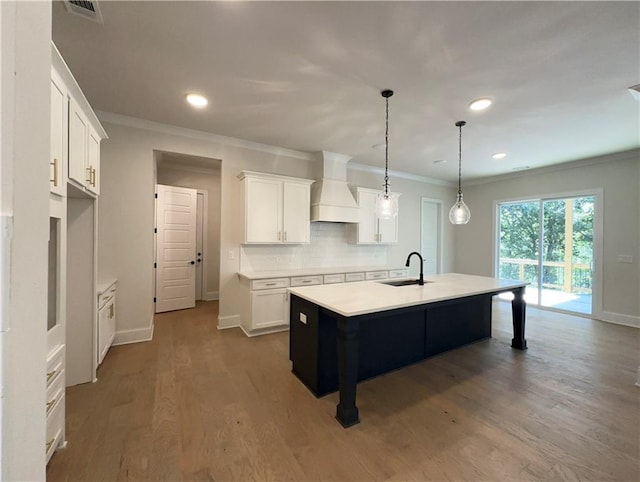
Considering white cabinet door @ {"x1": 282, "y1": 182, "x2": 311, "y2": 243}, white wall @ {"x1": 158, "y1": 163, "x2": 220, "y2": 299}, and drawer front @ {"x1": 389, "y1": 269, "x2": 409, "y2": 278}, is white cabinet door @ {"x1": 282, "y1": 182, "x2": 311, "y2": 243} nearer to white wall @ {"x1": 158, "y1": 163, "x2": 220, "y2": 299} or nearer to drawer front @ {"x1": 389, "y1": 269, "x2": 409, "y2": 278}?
drawer front @ {"x1": 389, "y1": 269, "x2": 409, "y2": 278}

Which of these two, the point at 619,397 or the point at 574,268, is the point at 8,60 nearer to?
the point at 619,397

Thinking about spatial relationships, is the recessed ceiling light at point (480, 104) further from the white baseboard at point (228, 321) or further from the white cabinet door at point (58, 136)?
the white baseboard at point (228, 321)

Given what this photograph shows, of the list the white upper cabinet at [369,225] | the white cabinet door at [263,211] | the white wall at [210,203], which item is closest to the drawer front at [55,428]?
the white cabinet door at [263,211]

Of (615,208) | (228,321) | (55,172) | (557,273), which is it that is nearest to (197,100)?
(55,172)

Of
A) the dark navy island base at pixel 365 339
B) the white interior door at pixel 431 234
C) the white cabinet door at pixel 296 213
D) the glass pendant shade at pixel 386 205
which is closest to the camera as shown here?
the dark navy island base at pixel 365 339

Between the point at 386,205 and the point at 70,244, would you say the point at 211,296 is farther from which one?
the point at 386,205

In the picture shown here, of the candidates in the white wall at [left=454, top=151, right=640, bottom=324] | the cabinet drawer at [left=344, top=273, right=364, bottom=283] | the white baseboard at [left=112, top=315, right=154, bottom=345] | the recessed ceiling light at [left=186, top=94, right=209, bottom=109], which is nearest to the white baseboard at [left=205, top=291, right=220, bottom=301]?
the white baseboard at [left=112, top=315, right=154, bottom=345]

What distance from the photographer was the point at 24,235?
0.40 metres

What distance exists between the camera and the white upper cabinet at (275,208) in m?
3.90

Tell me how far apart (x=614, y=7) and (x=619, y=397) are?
2.96 m

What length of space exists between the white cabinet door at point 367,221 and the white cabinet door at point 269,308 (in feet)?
6.24

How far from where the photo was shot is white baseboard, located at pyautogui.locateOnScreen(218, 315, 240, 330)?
13.0 ft

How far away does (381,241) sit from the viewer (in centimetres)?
528

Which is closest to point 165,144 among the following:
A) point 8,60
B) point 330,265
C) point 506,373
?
point 330,265
